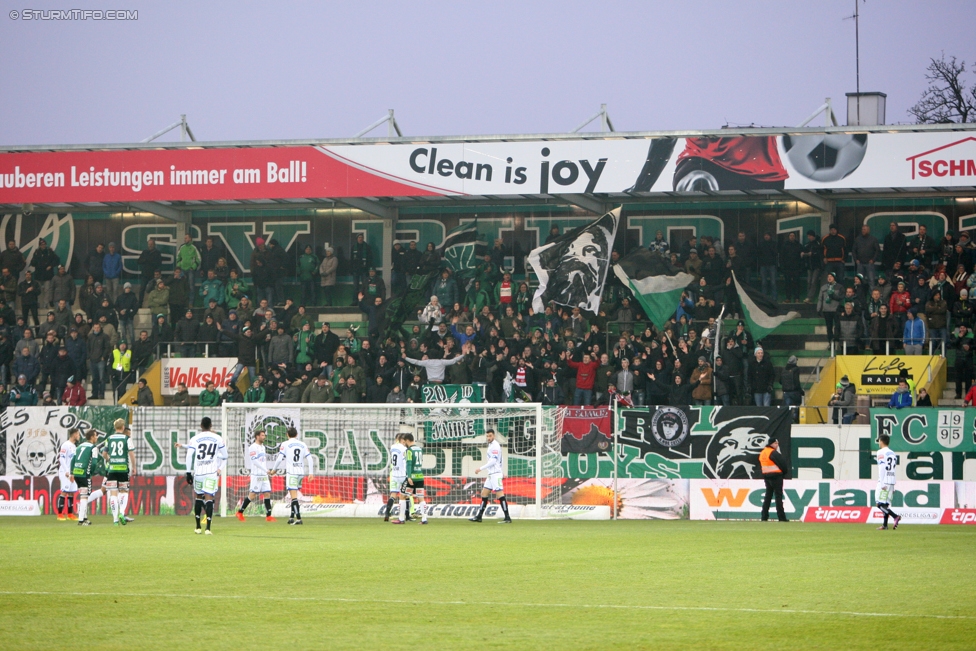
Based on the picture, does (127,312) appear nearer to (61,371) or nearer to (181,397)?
(61,371)

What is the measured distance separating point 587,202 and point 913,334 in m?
9.73

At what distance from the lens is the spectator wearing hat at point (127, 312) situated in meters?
35.4

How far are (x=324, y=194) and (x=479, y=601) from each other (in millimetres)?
23454

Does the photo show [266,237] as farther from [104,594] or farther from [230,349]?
[104,594]

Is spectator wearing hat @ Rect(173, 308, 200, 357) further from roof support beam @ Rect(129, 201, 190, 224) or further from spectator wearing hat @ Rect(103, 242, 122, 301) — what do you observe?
roof support beam @ Rect(129, 201, 190, 224)

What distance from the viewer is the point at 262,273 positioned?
118ft

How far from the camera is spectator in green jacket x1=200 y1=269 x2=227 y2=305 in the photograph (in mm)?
A: 36250

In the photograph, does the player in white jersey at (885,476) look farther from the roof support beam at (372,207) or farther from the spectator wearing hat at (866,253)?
the roof support beam at (372,207)

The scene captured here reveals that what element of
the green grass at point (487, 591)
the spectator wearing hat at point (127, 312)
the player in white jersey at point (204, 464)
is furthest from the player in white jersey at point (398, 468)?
the spectator wearing hat at point (127, 312)

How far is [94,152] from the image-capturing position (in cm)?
3469

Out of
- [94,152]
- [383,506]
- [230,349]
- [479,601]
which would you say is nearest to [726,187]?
[383,506]

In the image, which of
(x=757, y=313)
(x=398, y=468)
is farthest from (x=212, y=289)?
(x=757, y=313)

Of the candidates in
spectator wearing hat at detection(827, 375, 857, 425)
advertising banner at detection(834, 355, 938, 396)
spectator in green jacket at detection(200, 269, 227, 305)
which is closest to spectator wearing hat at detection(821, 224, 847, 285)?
advertising banner at detection(834, 355, 938, 396)

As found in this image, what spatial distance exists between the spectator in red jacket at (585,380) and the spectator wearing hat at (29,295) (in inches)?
633
